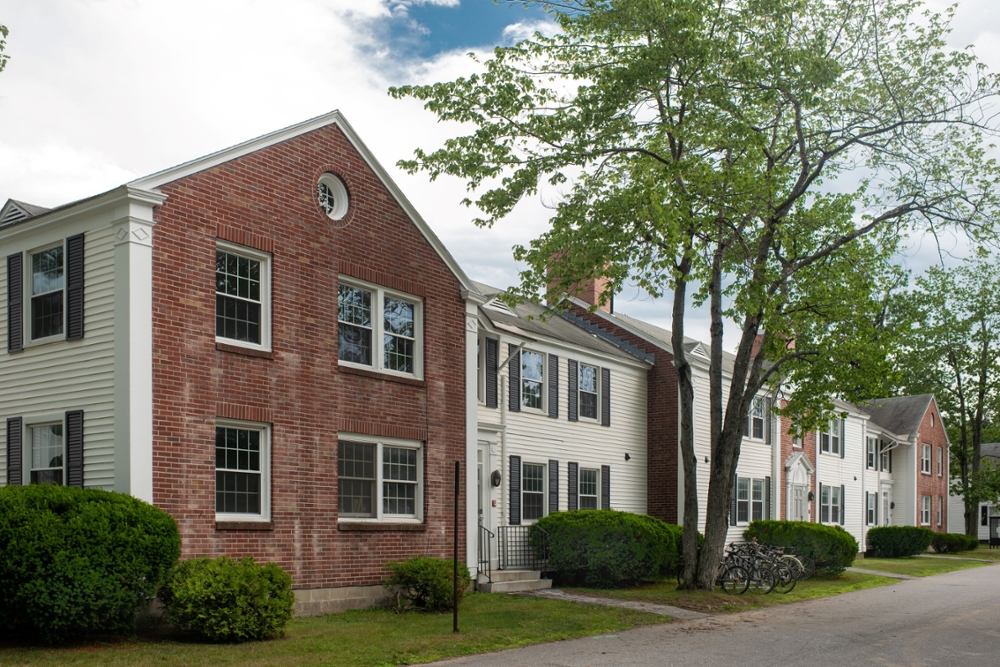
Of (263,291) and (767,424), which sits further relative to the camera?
(767,424)

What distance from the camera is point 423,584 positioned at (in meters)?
16.6

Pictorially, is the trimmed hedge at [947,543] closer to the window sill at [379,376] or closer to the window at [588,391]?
the window at [588,391]

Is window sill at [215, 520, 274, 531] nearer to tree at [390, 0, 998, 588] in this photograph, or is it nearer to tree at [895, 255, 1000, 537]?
tree at [390, 0, 998, 588]

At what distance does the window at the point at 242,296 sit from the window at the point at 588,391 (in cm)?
1251

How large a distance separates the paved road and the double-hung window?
704 centimetres

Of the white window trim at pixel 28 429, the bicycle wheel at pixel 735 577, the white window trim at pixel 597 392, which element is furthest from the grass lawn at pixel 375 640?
the white window trim at pixel 597 392

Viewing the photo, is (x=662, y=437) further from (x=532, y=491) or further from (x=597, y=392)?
(x=532, y=491)

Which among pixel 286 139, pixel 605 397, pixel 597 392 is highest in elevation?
pixel 286 139

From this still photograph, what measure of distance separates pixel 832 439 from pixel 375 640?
1291 inches

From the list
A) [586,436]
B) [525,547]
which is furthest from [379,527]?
[586,436]

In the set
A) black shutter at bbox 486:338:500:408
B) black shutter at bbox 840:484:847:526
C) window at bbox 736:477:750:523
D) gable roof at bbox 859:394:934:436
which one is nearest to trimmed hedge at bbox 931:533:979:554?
gable roof at bbox 859:394:934:436

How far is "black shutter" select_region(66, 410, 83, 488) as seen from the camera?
13.8 meters

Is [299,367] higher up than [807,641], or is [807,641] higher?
[299,367]

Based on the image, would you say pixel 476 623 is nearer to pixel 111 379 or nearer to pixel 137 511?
pixel 137 511
